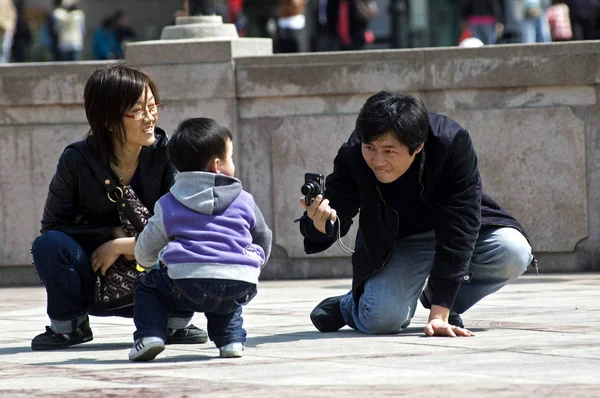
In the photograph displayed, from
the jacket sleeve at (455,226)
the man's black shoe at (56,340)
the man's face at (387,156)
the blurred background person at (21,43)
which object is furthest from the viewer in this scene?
the blurred background person at (21,43)

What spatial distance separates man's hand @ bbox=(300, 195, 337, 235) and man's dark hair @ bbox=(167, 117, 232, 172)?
417 millimetres

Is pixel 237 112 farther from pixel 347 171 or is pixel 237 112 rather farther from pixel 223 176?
pixel 223 176

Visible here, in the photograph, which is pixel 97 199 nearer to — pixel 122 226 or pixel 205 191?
pixel 122 226

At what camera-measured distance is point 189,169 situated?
16.1 ft

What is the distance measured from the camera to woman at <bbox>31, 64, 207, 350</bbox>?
536 centimetres

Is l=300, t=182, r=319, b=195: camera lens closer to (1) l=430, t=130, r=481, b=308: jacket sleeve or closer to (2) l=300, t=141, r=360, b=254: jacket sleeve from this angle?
(2) l=300, t=141, r=360, b=254: jacket sleeve

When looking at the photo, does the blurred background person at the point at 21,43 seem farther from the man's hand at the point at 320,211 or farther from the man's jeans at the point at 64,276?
the man's hand at the point at 320,211

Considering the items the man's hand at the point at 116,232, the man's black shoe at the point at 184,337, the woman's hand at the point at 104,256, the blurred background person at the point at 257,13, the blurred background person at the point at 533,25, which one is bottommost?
the man's black shoe at the point at 184,337

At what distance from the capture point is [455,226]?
5.28m

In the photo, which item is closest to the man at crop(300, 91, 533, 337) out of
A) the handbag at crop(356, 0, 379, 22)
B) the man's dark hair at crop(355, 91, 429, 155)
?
the man's dark hair at crop(355, 91, 429, 155)

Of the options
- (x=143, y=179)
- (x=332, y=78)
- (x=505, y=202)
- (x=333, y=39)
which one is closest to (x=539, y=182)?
(x=505, y=202)

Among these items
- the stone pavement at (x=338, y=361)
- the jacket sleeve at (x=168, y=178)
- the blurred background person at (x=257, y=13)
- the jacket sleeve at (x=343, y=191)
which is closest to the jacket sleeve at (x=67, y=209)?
the jacket sleeve at (x=168, y=178)

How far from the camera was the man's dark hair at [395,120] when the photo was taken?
5.07 metres

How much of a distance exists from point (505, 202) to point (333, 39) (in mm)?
8092
